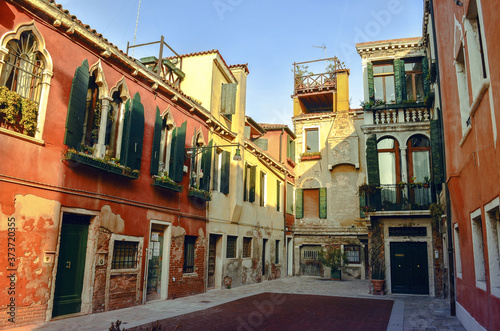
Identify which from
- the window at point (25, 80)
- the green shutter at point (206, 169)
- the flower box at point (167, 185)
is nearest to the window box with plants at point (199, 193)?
the green shutter at point (206, 169)

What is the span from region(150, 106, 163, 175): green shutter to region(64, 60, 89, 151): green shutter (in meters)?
2.67

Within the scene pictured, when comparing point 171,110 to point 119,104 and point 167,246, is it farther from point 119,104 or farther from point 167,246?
point 167,246

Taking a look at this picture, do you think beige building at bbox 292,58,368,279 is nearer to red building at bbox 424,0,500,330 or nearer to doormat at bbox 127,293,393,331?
doormat at bbox 127,293,393,331

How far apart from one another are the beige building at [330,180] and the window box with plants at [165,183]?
39.9ft

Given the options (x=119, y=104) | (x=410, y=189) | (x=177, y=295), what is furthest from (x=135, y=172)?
(x=410, y=189)

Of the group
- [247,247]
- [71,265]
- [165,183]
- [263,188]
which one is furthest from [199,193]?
[263,188]

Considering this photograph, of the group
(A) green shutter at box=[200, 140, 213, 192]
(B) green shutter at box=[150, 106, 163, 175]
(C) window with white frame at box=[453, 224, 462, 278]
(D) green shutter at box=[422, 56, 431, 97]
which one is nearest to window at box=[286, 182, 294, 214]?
(A) green shutter at box=[200, 140, 213, 192]

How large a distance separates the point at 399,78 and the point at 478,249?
10965 millimetres

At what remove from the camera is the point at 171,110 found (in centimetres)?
1230

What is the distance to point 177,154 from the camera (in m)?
12.2

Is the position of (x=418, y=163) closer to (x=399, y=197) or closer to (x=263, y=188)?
(x=399, y=197)

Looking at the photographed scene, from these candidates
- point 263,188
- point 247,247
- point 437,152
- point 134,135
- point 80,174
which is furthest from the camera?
point 263,188

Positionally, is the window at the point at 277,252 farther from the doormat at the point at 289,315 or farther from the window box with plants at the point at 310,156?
the doormat at the point at 289,315

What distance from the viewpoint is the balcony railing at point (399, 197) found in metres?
14.9
